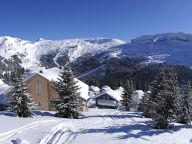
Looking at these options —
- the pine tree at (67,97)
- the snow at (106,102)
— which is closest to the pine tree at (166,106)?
the pine tree at (67,97)

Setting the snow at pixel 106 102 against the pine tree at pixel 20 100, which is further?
the snow at pixel 106 102

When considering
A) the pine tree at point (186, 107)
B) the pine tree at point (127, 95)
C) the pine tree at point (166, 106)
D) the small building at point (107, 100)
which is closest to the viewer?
the pine tree at point (166, 106)

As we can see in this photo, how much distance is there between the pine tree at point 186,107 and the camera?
Answer: 36281 mm

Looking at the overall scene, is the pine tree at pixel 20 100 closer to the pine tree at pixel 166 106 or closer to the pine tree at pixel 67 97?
the pine tree at pixel 67 97

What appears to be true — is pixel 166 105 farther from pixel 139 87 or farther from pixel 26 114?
pixel 139 87

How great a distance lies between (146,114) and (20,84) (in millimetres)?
20190

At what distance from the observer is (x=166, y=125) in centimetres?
2869

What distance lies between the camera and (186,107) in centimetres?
3706

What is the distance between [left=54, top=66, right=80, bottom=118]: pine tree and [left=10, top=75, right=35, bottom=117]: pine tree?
4.57 m

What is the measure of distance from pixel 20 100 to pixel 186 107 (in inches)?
715

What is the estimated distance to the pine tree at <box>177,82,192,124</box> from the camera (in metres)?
36.3

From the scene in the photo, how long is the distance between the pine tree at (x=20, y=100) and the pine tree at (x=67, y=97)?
15.0ft

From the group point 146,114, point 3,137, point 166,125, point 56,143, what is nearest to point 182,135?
point 166,125

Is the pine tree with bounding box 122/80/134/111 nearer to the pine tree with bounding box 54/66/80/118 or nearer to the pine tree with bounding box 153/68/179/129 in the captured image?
the pine tree with bounding box 54/66/80/118
